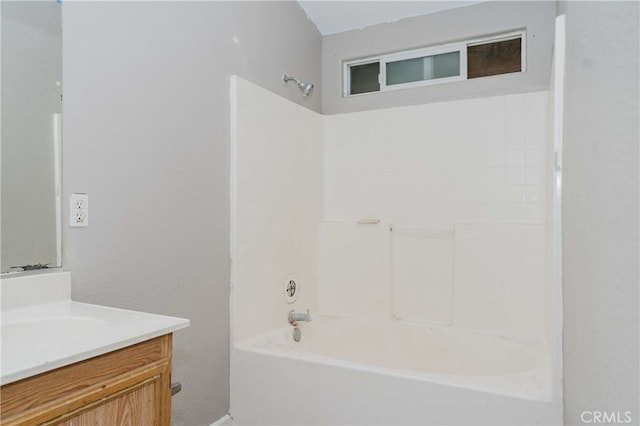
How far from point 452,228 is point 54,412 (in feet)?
7.38

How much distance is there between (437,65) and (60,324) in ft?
8.37

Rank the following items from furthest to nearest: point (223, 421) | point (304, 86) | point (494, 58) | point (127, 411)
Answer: point (304, 86) → point (494, 58) → point (223, 421) → point (127, 411)

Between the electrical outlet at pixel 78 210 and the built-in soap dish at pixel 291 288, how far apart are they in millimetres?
1322

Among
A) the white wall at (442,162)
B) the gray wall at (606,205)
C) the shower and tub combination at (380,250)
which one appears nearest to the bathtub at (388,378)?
the shower and tub combination at (380,250)

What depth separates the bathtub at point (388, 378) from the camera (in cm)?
166

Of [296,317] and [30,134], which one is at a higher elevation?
[30,134]

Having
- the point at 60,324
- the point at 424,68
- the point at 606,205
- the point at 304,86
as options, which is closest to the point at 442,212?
the point at 424,68

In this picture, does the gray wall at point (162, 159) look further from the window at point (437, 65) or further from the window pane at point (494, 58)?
the window pane at point (494, 58)

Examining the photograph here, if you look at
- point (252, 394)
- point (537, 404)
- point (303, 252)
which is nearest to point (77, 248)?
point (252, 394)

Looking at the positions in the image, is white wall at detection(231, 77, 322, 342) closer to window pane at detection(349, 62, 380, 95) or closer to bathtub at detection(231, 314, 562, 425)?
bathtub at detection(231, 314, 562, 425)

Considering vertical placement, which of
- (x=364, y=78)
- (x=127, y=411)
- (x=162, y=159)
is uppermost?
(x=364, y=78)

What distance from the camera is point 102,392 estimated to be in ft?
3.48

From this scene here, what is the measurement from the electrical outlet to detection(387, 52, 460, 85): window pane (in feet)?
6.98

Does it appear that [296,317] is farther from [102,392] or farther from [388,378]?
[102,392]
